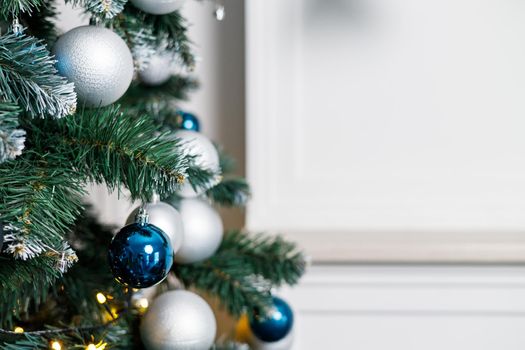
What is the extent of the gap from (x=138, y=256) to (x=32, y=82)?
145 mm

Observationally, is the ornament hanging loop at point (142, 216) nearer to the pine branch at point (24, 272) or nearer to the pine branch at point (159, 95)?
the pine branch at point (24, 272)

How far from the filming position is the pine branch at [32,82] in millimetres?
460

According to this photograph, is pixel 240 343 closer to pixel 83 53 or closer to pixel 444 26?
pixel 83 53

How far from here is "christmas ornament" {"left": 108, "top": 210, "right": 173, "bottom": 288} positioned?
49 centimetres

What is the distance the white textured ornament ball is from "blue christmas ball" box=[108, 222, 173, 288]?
2.0 inches

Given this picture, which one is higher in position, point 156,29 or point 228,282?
point 156,29

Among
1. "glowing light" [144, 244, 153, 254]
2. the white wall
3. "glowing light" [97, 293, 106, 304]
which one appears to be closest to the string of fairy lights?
"glowing light" [97, 293, 106, 304]

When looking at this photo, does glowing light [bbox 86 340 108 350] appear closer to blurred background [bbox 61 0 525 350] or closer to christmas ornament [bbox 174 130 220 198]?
christmas ornament [bbox 174 130 220 198]

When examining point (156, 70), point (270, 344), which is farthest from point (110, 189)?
point (270, 344)

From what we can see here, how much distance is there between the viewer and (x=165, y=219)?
565 millimetres

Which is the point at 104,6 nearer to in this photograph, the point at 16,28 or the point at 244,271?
the point at 16,28

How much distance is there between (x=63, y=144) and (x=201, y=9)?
0.75m

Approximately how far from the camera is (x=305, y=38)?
45.0 inches

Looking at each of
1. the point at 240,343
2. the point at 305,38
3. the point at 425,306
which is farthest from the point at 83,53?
the point at 425,306
